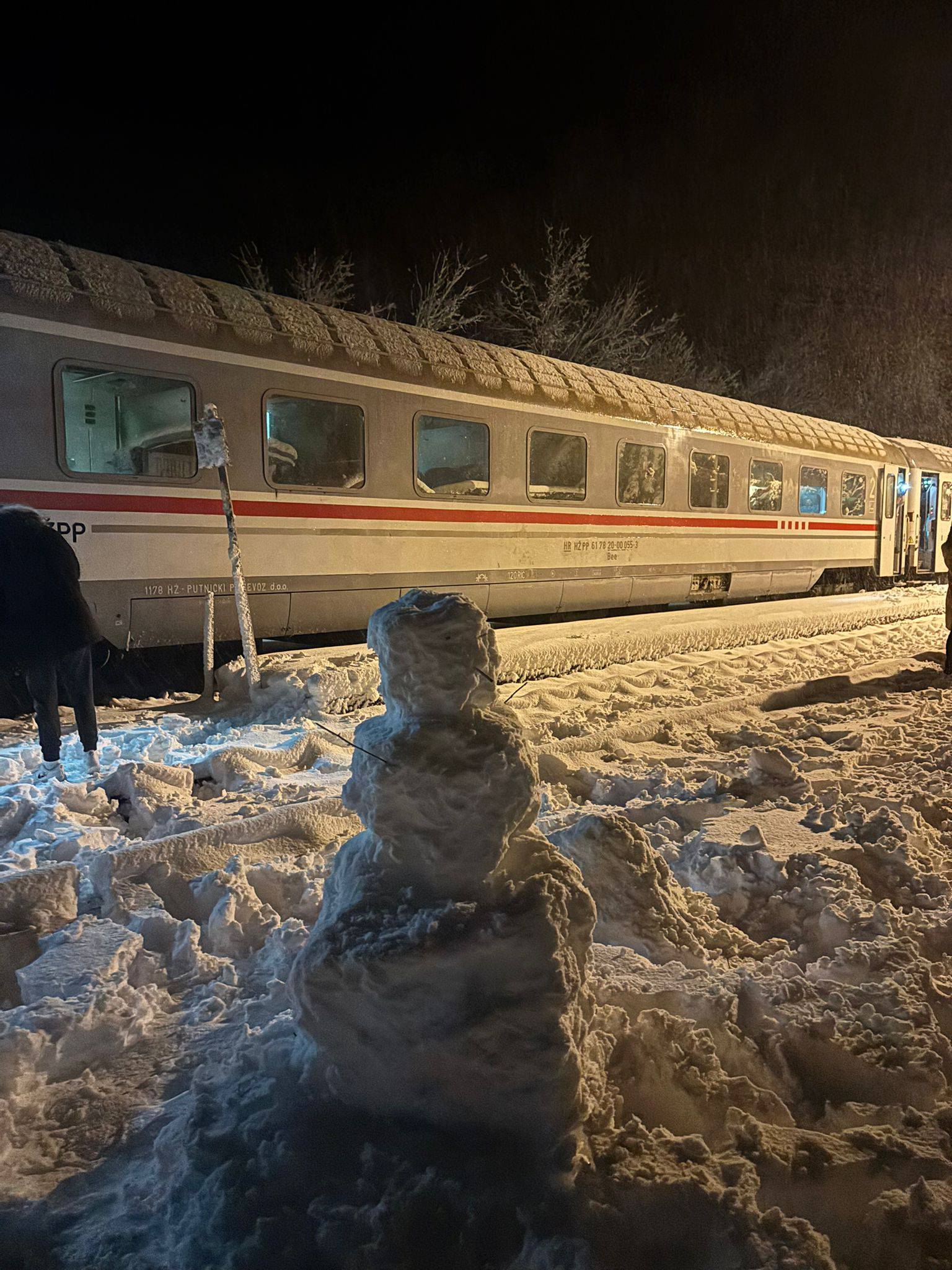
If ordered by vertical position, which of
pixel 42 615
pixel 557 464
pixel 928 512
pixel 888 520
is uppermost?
pixel 557 464

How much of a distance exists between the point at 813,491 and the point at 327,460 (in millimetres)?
9451

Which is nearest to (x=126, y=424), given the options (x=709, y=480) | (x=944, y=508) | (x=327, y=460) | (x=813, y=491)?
(x=327, y=460)

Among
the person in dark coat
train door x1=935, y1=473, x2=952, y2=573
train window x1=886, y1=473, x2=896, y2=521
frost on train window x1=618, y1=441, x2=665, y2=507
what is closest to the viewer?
the person in dark coat

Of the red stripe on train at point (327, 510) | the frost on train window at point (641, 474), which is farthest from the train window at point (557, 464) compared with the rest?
the frost on train window at point (641, 474)

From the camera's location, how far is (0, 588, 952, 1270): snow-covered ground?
5.93ft

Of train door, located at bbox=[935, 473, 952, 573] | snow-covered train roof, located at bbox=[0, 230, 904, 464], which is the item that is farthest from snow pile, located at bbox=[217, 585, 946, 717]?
train door, located at bbox=[935, 473, 952, 573]

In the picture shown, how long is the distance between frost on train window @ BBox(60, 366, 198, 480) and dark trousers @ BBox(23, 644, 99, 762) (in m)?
2.00

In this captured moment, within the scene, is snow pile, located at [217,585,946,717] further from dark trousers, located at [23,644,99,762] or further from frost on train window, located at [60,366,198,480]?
frost on train window, located at [60,366,198,480]

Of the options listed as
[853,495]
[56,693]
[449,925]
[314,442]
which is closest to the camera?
[449,925]

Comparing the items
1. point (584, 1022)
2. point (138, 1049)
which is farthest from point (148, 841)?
point (584, 1022)

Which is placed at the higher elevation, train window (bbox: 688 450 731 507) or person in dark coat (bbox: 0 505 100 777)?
train window (bbox: 688 450 731 507)

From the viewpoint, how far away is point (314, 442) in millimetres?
7785

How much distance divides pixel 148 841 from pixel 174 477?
13.4 ft

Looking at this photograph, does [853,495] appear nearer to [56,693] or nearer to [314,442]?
[314,442]
